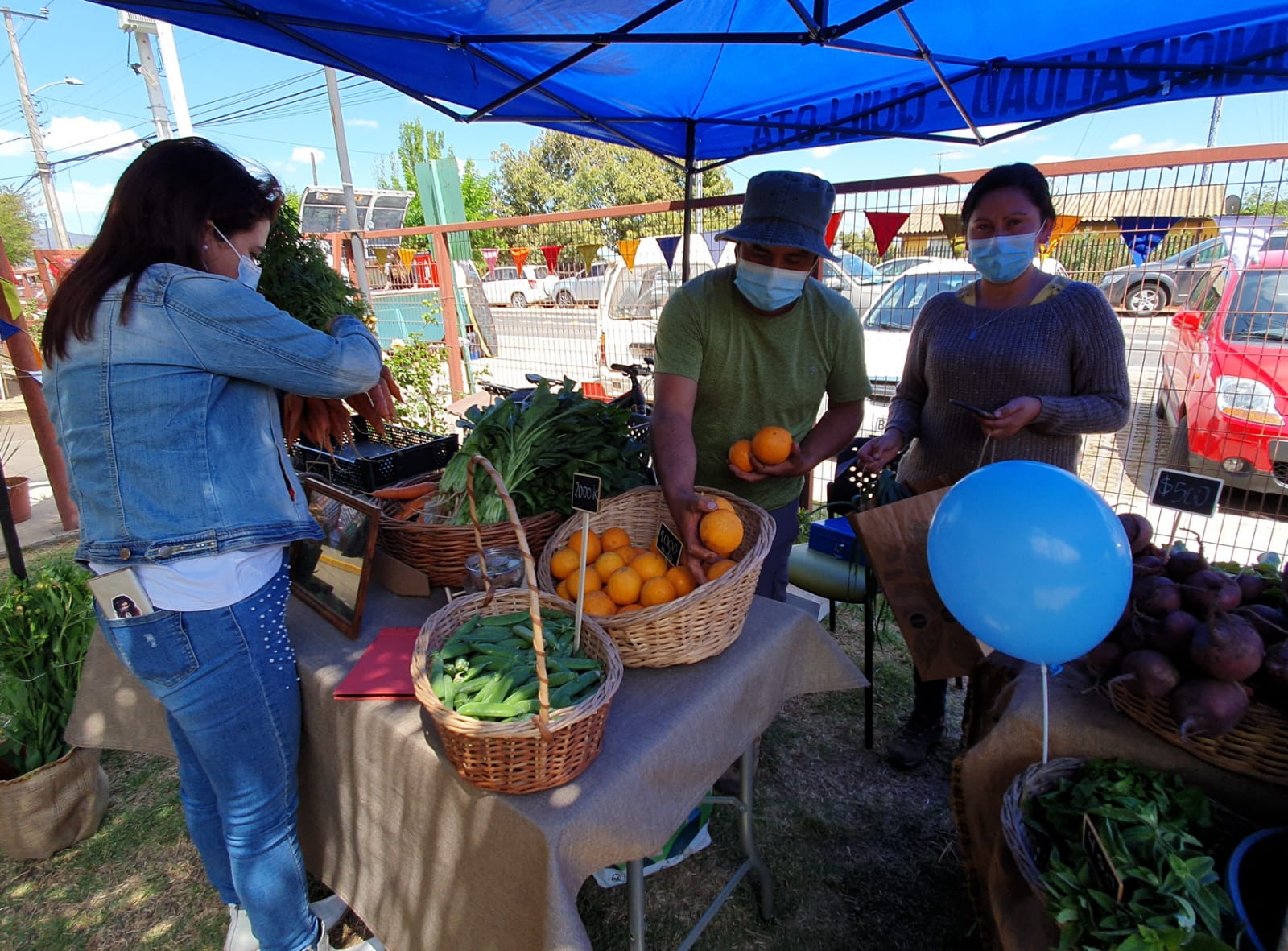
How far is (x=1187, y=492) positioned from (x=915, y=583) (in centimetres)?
72

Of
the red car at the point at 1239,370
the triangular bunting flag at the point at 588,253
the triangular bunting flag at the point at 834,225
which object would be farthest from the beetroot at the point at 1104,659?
the triangular bunting flag at the point at 588,253

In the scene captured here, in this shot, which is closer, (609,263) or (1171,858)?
(1171,858)

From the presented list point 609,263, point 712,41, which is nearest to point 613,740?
point 712,41

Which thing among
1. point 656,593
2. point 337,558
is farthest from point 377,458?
point 656,593

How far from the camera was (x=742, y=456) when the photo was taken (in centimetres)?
215

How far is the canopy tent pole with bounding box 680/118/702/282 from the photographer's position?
4.11 m

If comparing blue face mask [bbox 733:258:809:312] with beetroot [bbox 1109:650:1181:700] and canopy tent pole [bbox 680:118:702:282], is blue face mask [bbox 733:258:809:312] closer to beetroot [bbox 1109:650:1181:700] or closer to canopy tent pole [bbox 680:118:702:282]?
beetroot [bbox 1109:650:1181:700]

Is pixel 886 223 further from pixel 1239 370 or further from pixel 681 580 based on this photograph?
pixel 681 580

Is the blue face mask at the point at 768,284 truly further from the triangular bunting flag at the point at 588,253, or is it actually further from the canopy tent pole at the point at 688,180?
the triangular bunting flag at the point at 588,253

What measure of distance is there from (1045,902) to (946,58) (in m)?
3.09

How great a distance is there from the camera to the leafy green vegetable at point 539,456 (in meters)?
2.05

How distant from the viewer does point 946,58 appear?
2826mm

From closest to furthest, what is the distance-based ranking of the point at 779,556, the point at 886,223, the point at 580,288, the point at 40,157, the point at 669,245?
the point at 779,556 → the point at 886,223 → the point at 669,245 → the point at 580,288 → the point at 40,157

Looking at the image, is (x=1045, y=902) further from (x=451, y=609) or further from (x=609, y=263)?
(x=609, y=263)
